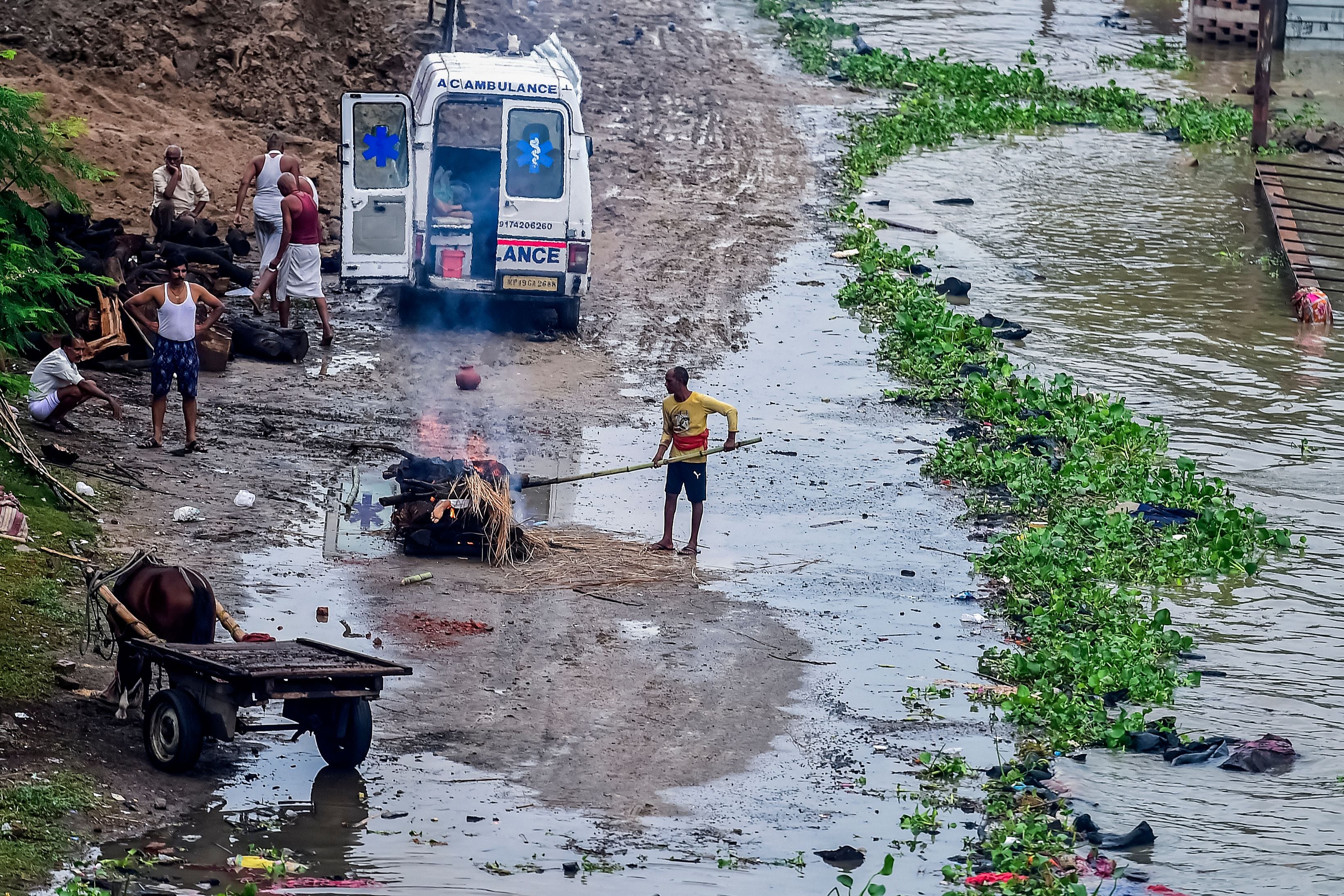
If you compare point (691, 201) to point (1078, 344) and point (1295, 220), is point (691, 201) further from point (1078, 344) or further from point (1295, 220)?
point (1295, 220)

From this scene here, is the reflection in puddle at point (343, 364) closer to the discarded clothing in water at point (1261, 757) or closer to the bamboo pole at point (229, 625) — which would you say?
the bamboo pole at point (229, 625)

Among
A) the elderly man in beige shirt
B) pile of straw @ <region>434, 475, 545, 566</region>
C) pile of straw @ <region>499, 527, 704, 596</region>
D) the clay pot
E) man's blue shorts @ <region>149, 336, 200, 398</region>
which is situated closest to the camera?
pile of straw @ <region>499, 527, 704, 596</region>

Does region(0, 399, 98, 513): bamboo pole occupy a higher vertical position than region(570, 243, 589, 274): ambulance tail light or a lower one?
lower

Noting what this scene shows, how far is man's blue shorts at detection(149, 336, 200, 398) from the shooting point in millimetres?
13852

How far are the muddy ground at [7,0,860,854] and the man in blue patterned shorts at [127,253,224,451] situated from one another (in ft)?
1.06

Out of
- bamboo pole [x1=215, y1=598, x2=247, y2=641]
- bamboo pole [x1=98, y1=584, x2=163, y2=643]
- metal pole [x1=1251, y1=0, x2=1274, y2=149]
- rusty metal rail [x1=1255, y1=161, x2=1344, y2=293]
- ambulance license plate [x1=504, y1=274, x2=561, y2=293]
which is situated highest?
metal pole [x1=1251, y1=0, x2=1274, y2=149]

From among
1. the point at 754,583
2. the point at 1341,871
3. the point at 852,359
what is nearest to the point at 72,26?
the point at 852,359

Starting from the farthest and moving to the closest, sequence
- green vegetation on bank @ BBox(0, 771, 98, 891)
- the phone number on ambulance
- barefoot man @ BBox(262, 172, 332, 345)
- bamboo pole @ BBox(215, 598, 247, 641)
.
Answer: the phone number on ambulance, barefoot man @ BBox(262, 172, 332, 345), bamboo pole @ BBox(215, 598, 247, 641), green vegetation on bank @ BBox(0, 771, 98, 891)

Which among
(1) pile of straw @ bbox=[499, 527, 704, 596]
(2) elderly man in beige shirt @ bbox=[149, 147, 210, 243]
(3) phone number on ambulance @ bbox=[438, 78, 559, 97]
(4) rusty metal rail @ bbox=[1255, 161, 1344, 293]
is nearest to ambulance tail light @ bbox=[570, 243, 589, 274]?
(3) phone number on ambulance @ bbox=[438, 78, 559, 97]

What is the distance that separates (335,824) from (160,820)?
0.87 m

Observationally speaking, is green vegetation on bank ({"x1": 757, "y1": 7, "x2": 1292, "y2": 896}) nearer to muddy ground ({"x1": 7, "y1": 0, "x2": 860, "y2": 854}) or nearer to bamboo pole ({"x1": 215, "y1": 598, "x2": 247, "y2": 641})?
muddy ground ({"x1": 7, "y1": 0, "x2": 860, "y2": 854})

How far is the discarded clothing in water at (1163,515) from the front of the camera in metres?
14.4

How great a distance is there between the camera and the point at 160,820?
8719 millimetres

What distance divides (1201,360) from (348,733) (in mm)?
12769
